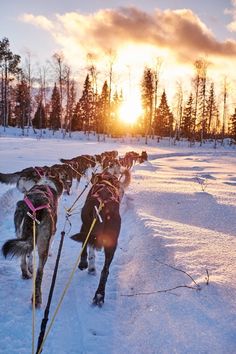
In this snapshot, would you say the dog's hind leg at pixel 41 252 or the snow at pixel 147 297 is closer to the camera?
the snow at pixel 147 297

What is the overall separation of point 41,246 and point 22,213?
1.61ft

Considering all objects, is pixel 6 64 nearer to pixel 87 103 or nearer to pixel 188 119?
pixel 87 103

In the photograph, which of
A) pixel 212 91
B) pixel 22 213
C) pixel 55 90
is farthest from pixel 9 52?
pixel 22 213

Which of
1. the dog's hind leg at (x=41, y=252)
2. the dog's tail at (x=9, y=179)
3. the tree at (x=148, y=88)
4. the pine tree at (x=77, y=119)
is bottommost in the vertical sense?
the dog's hind leg at (x=41, y=252)

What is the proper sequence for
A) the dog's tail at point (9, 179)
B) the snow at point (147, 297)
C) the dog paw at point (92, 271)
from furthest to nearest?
the dog's tail at point (9, 179), the dog paw at point (92, 271), the snow at point (147, 297)

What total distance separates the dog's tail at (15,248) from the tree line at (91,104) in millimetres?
42270

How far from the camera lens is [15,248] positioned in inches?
134

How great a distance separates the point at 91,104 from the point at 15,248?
54.4 m

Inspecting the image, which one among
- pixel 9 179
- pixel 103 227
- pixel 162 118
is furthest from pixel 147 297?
pixel 162 118

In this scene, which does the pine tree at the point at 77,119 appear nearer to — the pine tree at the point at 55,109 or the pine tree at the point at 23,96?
the pine tree at the point at 55,109

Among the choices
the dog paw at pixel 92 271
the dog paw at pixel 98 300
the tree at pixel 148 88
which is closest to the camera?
the dog paw at pixel 98 300

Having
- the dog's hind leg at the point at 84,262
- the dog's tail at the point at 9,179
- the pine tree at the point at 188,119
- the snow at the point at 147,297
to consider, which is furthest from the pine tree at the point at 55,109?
the dog's hind leg at the point at 84,262

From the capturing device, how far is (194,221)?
6.45 metres

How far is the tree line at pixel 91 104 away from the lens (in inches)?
1902
